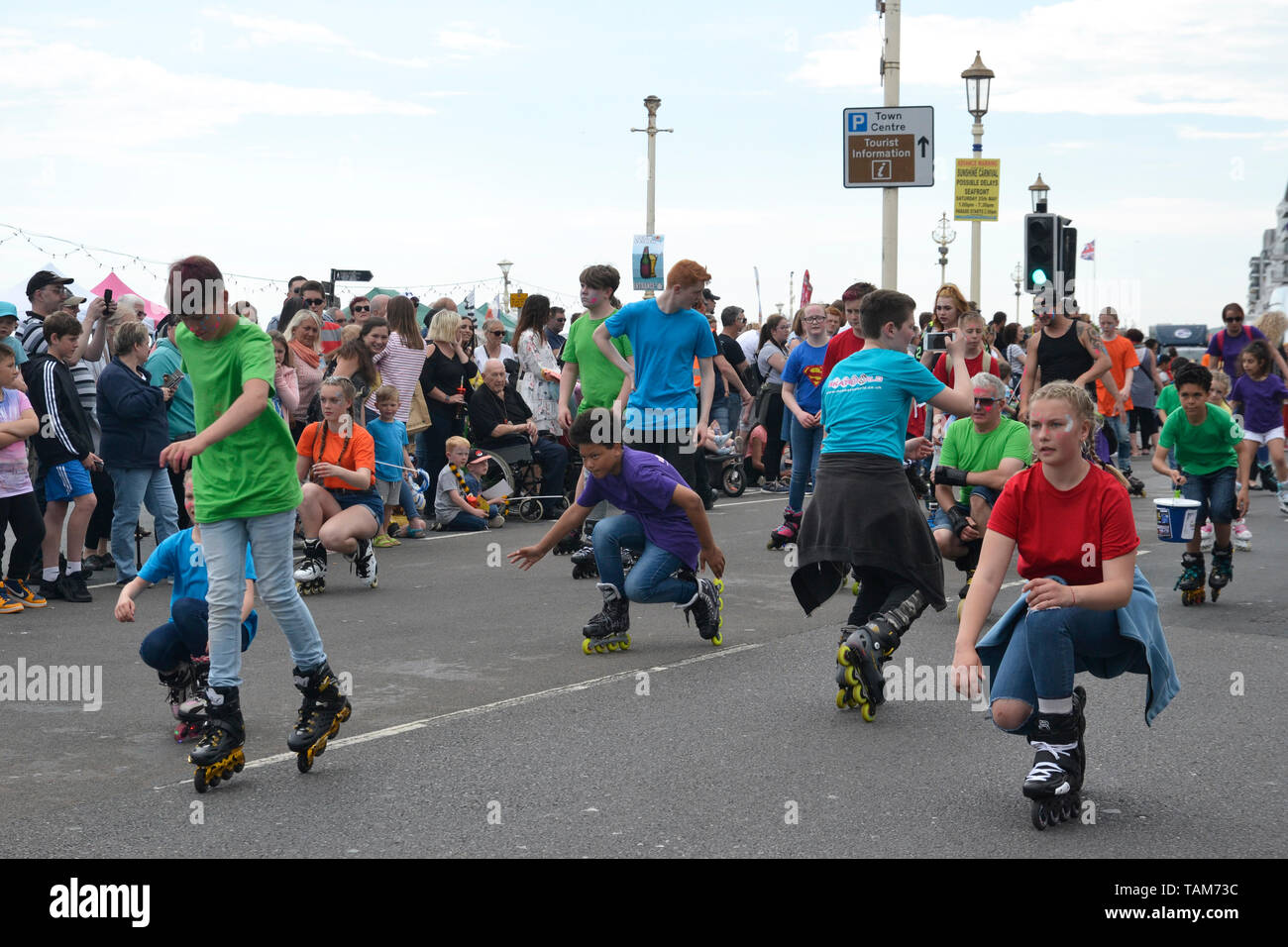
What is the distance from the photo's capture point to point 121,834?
4785mm

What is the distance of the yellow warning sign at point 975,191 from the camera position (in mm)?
26750

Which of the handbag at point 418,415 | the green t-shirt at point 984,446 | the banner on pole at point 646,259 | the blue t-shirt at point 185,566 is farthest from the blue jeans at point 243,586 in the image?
the banner on pole at point 646,259

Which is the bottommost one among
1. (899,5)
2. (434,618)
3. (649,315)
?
(434,618)

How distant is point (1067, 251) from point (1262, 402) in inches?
127

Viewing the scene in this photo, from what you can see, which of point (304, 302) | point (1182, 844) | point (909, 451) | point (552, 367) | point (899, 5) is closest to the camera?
point (1182, 844)

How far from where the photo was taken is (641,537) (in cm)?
819

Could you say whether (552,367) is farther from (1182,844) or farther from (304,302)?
(1182,844)

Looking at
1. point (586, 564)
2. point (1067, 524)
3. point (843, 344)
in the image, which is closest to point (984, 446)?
point (843, 344)

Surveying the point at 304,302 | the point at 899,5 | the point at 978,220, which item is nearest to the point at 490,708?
the point at 304,302

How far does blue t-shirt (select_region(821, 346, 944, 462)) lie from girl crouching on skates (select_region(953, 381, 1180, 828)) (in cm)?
164

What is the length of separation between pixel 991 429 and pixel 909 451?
1033 mm

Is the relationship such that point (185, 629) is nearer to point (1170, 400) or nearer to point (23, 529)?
point (23, 529)

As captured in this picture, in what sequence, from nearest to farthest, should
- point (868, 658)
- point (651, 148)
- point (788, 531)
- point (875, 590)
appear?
point (868, 658) → point (875, 590) → point (788, 531) → point (651, 148)
